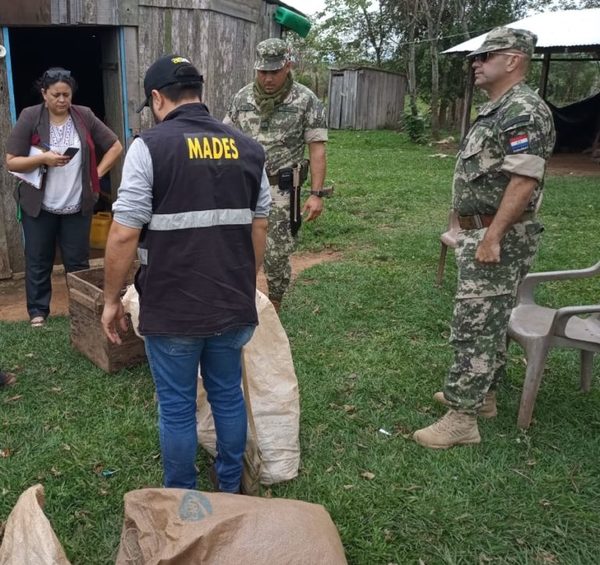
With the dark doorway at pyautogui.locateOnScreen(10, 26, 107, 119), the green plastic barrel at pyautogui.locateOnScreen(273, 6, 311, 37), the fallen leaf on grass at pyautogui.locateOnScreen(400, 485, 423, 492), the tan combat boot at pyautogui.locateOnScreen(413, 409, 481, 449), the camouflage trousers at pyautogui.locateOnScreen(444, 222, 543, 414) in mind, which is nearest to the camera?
the fallen leaf on grass at pyautogui.locateOnScreen(400, 485, 423, 492)

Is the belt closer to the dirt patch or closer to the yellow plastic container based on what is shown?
the dirt patch

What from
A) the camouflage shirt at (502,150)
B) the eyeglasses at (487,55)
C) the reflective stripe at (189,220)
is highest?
the eyeglasses at (487,55)

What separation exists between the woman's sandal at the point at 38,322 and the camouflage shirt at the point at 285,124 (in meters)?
2.04

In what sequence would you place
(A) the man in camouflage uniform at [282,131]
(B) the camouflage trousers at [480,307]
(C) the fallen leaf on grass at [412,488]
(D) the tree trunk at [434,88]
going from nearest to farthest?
(C) the fallen leaf on grass at [412,488] < (B) the camouflage trousers at [480,307] < (A) the man in camouflage uniform at [282,131] < (D) the tree trunk at [434,88]

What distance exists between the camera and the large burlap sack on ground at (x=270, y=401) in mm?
2902

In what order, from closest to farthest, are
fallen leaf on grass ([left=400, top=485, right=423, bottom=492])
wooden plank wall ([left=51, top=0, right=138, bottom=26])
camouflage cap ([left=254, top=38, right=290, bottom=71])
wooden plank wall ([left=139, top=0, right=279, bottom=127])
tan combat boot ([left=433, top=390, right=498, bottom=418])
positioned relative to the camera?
fallen leaf on grass ([left=400, top=485, right=423, bottom=492]), tan combat boot ([left=433, top=390, right=498, bottom=418]), camouflage cap ([left=254, top=38, right=290, bottom=71]), wooden plank wall ([left=51, top=0, right=138, bottom=26]), wooden plank wall ([left=139, top=0, right=279, bottom=127])

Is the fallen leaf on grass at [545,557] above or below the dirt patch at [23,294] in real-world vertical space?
below

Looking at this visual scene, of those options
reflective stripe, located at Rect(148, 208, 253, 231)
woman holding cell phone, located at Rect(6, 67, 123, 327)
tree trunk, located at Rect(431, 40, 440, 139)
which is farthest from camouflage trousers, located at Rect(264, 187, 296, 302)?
tree trunk, located at Rect(431, 40, 440, 139)

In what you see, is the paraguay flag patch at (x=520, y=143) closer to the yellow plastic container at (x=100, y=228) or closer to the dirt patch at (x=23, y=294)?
the dirt patch at (x=23, y=294)

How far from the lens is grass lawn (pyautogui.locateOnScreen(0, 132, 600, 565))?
263cm

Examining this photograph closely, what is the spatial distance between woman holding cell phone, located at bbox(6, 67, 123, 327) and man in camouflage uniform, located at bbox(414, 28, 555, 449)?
2735 millimetres

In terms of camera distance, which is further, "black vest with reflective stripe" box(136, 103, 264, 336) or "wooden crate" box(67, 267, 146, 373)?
"wooden crate" box(67, 267, 146, 373)

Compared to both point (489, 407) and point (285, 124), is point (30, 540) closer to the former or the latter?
point (489, 407)

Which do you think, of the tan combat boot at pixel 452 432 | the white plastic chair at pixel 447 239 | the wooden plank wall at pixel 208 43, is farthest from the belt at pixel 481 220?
the wooden plank wall at pixel 208 43
